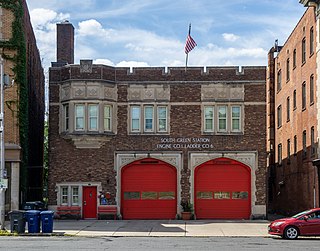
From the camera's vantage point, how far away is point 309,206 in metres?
41.2

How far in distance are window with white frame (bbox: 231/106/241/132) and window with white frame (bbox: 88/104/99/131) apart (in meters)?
8.14

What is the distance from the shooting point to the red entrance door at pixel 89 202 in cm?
4088

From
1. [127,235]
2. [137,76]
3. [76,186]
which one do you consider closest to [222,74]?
[137,76]

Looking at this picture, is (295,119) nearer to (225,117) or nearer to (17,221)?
(225,117)

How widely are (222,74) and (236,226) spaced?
981 centimetres

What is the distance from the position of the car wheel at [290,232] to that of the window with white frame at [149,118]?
14.0m

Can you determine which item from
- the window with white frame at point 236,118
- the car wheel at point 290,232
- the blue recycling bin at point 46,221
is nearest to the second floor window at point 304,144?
the window with white frame at point 236,118

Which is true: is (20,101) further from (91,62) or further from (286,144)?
(286,144)

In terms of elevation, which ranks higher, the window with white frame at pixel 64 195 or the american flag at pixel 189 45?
the american flag at pixel 189 45

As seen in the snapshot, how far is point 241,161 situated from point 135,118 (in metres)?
6.90

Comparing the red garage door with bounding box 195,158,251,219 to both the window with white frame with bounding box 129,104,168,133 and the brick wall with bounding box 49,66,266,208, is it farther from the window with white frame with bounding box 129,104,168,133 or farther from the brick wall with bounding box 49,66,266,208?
the window with white frame with bounding box 129,104,168,133

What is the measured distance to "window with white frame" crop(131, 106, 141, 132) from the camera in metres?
41.3

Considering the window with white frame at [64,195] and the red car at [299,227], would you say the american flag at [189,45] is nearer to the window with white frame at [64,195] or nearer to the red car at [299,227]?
the window with white frame at [64,195]

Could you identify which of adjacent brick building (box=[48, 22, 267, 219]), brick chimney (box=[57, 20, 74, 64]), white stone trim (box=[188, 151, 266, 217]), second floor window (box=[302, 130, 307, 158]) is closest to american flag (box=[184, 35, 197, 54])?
adjacent brick building (box=[48, 22, 267, 219])
